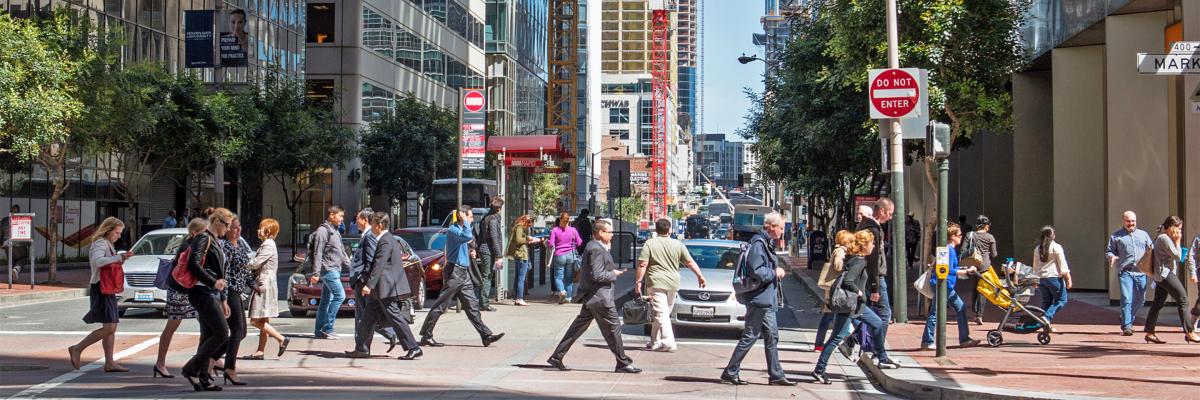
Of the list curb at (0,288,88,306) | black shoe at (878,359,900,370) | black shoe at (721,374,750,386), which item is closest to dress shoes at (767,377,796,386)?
black shoe at (721,374,750,386)

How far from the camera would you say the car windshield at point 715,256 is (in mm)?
18312

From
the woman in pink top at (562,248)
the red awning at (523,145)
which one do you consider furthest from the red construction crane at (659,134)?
the woman in pink top at (562,248)

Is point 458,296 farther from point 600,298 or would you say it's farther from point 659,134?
point 659,134

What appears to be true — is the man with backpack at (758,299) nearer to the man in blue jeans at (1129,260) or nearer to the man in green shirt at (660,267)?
the man in green shirt at (660,267)

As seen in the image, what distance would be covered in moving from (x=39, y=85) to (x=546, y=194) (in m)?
70.4

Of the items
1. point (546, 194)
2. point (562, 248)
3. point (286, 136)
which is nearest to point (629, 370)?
point (562, 248)

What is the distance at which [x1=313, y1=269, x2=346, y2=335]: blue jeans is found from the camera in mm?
14922

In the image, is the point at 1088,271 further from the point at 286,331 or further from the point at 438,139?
the point at 438,139

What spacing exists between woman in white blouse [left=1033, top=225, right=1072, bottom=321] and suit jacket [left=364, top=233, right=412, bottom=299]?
8071 millimetres

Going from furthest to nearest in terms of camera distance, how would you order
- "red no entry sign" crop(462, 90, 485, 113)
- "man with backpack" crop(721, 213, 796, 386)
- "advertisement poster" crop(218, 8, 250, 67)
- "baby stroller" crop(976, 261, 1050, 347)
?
"advertisement poster" crop(218, 8, 250, 67)
"red no entry sign" crop(462, 90, 485, 113)
"baby stroller" crop(976, 261, 1050, 347)
"man with backpack" crop(721, 213, 796, 386)

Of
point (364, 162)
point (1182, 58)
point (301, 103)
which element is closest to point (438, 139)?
point (364, 162)

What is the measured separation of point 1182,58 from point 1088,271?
45.4ft

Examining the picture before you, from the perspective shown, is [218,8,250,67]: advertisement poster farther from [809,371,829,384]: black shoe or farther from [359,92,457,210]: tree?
[809,371,829,384]: black shoe

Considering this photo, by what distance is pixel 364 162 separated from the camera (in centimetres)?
5759
